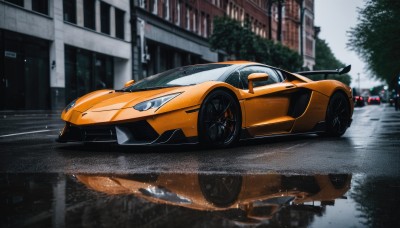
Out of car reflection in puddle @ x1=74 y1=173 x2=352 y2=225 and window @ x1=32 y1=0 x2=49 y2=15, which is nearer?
car reflection in puddle @ x1=74 y1=173 x2=352 y2=225

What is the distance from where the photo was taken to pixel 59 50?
1020 inches

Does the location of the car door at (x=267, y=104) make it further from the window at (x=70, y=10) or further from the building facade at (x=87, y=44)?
the window at (x=70, y=10)

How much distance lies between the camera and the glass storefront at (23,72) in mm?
22203

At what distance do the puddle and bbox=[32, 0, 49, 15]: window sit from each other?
2138 cm

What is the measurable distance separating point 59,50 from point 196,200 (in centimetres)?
2373

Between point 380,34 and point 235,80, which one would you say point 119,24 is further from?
point 235,80

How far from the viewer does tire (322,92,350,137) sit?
833cm

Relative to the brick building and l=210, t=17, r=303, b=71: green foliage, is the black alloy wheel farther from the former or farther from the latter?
l=210, t=17, r=303, b=71: green foliage

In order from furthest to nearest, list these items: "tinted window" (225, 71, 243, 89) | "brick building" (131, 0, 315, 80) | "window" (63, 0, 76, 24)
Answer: "brick building" (131, 0, 315, 80) < "window" (63, 0, 76, 24) < "tinted window" (225, 71, 243, 89)

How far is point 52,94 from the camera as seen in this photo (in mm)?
25469

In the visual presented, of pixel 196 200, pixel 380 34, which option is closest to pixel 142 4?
pixel 380 34

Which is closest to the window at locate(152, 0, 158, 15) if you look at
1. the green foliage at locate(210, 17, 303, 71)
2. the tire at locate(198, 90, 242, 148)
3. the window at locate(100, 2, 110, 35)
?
the green foliage at locate(210, 17, 303, 71)

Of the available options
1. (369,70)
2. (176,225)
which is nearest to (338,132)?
(176,225)

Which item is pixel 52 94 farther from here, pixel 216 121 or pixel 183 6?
pixel 216 121
